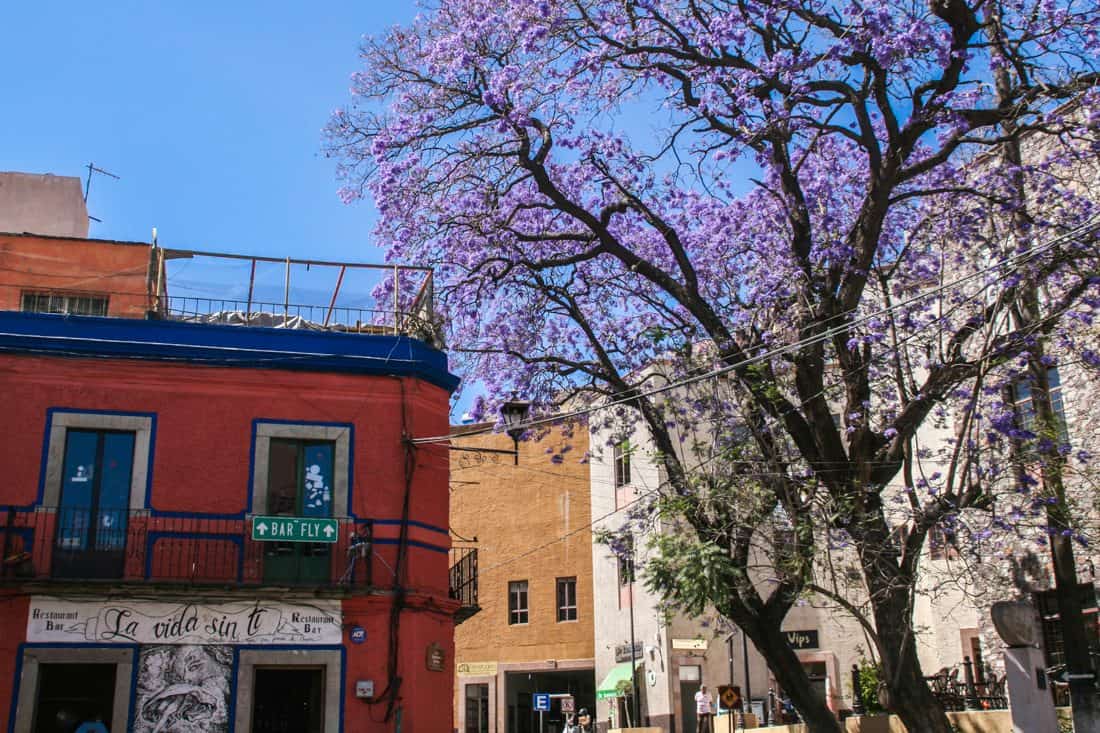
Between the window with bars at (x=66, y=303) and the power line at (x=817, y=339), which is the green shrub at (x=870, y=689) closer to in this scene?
the power line at (x=817, y=339)

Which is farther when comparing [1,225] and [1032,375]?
[1,225]

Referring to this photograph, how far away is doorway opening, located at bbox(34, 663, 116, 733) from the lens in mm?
16250

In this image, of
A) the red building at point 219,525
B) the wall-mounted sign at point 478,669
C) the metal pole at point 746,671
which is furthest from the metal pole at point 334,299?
the wall-mounted sign at point 478,669

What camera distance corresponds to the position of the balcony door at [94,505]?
55.2ft

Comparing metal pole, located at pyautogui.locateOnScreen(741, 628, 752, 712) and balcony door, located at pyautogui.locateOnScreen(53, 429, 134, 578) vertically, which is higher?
balcony door, located at pyautogui.locateOnScreen(53, 429, 134, 578)

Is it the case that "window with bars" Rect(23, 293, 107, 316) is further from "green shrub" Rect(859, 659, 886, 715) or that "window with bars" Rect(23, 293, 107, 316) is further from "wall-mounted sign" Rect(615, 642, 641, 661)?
"wall-mounted sign" Rect(615, 642, 641, 661)

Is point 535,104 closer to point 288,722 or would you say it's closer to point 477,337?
point 477,337

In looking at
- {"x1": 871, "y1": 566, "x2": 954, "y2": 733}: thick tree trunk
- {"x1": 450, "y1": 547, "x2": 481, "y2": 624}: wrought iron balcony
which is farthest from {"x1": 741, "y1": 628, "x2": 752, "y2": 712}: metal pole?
{"x1": 871, "y1": 566, "x2": 954, "y2": 733}: thick tree trunk

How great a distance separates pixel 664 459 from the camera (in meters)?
17.2

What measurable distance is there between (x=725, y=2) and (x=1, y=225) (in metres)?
14.2

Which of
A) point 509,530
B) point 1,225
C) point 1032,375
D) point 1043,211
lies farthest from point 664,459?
point 509,530

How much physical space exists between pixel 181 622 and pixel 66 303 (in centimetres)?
602

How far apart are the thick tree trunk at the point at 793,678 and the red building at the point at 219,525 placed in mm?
4958

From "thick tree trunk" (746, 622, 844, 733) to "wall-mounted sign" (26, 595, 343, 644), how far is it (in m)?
5.99
